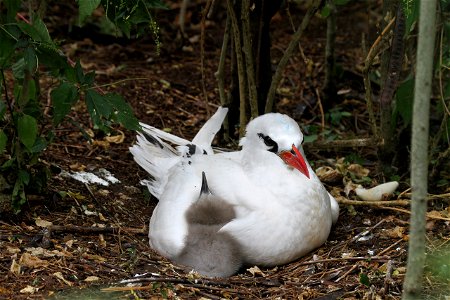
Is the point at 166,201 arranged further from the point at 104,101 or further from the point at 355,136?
the point at 355,136

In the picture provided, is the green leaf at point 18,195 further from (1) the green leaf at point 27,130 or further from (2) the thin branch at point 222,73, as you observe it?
(2) the thin branch at point 222,73

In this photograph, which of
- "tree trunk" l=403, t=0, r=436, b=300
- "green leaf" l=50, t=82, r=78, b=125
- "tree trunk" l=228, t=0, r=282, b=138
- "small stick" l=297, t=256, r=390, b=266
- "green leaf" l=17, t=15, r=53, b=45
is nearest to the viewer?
"tree trunk" l=403, t=0, r=436, b=300

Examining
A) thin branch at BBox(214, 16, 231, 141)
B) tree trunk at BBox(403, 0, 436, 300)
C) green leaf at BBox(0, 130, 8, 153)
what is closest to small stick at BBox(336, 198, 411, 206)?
thin branch at BBox(214, 16, 231, 141)

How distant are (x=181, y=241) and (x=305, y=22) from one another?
1707 mm

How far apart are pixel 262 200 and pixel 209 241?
384 mm

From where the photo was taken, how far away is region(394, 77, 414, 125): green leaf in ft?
16.5

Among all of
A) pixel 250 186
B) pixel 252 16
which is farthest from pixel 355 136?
pixel 250 186

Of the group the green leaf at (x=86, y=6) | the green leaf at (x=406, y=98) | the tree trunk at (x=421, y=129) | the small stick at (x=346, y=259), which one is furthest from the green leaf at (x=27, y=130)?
the tree trunk at (x=421, y=129)

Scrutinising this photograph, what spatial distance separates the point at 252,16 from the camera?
19.2 feet

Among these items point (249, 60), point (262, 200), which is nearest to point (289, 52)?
point (249, 60)

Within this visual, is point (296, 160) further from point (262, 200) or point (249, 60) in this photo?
point (249, 60)

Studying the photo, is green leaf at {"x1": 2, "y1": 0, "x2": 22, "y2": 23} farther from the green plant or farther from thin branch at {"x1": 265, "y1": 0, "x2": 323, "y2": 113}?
thin branch at {"x1": 265, "y1": 0, "x2": 323, "y2": 113}

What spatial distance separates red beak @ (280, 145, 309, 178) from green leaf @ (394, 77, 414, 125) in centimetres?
80

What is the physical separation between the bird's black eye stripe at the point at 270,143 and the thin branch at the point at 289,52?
922 millimetres
